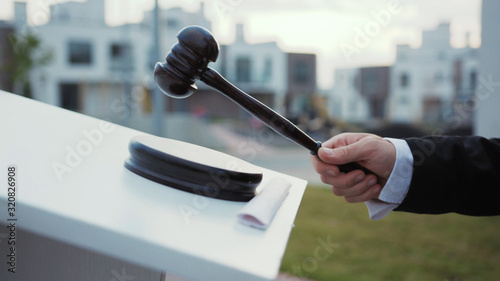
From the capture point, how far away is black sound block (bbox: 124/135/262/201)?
739mm

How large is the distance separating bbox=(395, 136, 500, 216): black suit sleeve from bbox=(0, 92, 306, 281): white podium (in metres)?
0.40

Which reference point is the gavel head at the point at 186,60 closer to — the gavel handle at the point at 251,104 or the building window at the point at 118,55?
the gavel handle at the point at 251,104

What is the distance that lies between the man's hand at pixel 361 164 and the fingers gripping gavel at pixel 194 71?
276 mm

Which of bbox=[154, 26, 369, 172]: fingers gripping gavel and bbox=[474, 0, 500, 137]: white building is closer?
bbox=[154, 26, 369, 172]: fingers gripping gavel

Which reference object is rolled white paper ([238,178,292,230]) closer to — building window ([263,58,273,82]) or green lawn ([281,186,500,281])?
green lawn ([281,186,500,281])

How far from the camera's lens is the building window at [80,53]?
2333cm

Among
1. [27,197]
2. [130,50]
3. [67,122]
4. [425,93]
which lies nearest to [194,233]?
[27,197]

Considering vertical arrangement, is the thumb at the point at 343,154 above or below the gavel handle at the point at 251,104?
below

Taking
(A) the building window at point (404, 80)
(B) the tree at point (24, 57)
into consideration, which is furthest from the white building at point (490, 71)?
(A) the building window at point (404, 80)

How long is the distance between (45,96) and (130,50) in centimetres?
538

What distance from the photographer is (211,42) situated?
2.65 feet

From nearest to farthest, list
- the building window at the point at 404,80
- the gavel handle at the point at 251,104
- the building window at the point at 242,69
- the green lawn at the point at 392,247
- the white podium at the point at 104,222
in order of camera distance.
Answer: the white podium at the point at 104,222 → the gavel handle at the point at 251,104 → the green lawn at the point at 392,247 → the building window at the point at 242,69 → the building window at the point at 404,80

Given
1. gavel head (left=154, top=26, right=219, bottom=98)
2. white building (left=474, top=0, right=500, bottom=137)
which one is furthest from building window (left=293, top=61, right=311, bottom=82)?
gavel head (left=154, top=26, right=219, bottom=98)

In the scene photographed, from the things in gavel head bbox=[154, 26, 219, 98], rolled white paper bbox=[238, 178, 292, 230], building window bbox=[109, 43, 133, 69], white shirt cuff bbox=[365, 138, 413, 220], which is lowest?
building window bbox=[109, 43, 133, 69]
